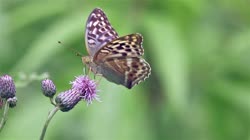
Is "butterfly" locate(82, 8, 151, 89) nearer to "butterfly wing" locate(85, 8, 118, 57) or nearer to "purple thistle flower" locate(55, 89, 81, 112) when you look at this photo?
"butterfly wing" locate(85, 8, 118, 57)

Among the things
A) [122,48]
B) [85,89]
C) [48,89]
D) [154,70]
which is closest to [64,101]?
[48,89]

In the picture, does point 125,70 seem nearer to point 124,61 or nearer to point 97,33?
point 124,61

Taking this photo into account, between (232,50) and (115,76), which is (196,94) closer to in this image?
(232,50)

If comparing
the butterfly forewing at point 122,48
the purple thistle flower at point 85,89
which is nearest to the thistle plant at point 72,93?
the purple thistle flower at point 85,89

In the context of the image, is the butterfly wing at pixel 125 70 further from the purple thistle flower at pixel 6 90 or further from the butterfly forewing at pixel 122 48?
the purple thistle flower at pixel 6 90

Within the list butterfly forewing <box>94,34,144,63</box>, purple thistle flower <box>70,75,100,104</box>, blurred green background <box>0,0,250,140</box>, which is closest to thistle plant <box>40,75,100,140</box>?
purple thistle flower <box>70,75,100,104</box>

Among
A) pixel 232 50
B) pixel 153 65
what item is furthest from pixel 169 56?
pixel 232 50
